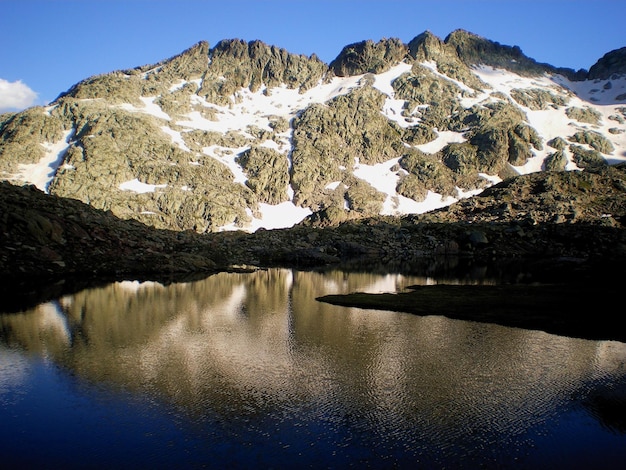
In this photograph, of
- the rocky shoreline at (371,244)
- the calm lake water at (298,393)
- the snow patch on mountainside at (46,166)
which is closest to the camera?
the calm lake water at (298,393)

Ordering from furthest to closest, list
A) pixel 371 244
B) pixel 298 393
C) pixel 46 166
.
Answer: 1. pixel 46 166
2. pixel 371 244
3. pixel 298 393

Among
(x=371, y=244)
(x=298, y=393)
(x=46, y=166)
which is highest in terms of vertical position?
(x=46, y=166)

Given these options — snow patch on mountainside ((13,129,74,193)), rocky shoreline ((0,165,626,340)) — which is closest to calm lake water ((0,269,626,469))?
rocky shoreline ((0,165,626,340))

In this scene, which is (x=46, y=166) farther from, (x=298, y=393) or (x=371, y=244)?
(x=298, y=393)

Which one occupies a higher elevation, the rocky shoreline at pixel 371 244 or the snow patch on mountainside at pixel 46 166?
the snow patch on mountainside at pixel 46 166

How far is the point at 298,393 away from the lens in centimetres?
1628

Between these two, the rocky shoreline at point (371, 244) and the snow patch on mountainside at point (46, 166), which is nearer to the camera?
the rocky shoreline at point (371, 244)

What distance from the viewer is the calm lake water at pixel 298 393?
12328 mm

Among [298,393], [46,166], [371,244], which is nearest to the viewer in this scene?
[298,393]

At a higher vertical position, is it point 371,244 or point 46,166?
point 46,166

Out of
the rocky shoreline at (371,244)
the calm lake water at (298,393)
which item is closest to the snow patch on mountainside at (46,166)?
the rocky shoreline at (371,244)

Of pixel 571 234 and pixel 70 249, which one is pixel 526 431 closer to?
pixel 70 249

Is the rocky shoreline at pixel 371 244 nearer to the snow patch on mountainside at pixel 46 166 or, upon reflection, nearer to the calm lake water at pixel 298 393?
the calm lake water at pixel 298 393

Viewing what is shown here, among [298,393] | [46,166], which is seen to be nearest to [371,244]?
[298,393]
